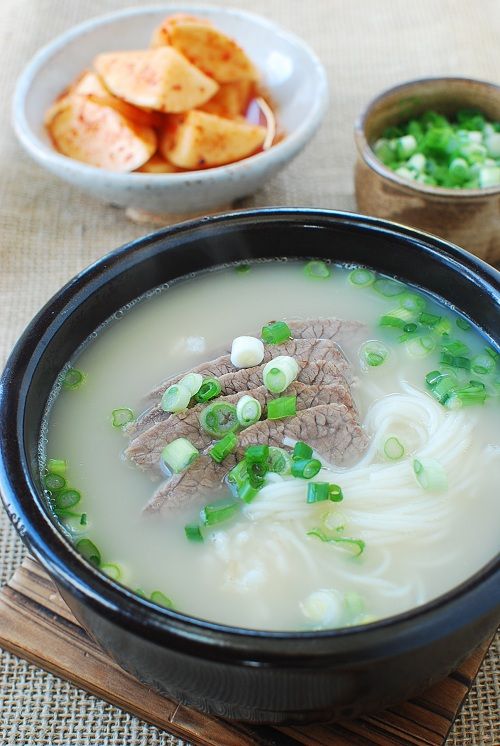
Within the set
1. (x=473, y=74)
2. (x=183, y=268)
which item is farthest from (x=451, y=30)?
(x=183, y=268)

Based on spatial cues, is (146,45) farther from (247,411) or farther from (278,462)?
(278,462)

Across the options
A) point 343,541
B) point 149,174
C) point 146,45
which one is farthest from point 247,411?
point 146,45

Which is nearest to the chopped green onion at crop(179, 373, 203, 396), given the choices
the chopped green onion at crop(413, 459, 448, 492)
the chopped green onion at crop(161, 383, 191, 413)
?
the chopped green onion at crop(161, 383, 191, 413)

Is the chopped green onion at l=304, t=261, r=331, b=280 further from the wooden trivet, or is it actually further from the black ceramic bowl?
the wooden trivet

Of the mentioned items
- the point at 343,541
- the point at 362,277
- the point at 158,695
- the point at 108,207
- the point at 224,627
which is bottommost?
the point at 158,695

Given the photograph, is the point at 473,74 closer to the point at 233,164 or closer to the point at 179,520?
the point at 233,164

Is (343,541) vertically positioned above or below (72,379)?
below
